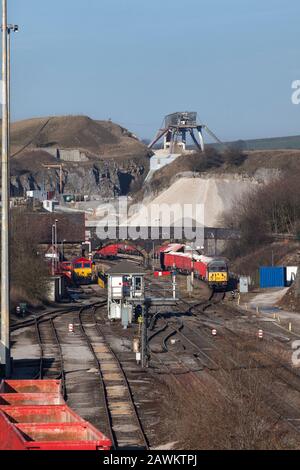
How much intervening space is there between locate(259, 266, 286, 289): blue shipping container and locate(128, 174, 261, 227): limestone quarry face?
37.5 metres

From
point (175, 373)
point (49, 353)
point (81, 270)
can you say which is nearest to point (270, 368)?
point (175, 373)

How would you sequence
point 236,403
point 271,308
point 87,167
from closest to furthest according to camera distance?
point 236,403 < point 271,308 < point 87,167

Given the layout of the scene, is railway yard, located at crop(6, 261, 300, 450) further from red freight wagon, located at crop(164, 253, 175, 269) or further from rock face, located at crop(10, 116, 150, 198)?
rock face, located at crop(10, 116, 150, 198)

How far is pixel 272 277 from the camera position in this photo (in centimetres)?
4959

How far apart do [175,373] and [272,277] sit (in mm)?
26766

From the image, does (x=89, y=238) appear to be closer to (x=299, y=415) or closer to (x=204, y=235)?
→ (x=204, y=235)

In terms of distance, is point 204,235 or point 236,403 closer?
point 236,403

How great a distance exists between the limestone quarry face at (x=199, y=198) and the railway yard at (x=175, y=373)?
2061 inches

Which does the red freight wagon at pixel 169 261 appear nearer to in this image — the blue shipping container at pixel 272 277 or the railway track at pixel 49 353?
the blue shipping container at pixel 272 277

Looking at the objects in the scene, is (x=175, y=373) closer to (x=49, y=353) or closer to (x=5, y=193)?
(x=49, y=353)

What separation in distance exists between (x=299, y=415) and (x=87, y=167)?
495ft

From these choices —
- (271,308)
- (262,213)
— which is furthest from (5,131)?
(262,213)

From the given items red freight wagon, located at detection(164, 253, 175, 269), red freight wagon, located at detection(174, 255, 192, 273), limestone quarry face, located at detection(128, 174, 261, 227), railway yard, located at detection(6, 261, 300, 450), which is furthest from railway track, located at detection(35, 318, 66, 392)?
limestone quarry face, located at detection(128, 174, 261, 227)
